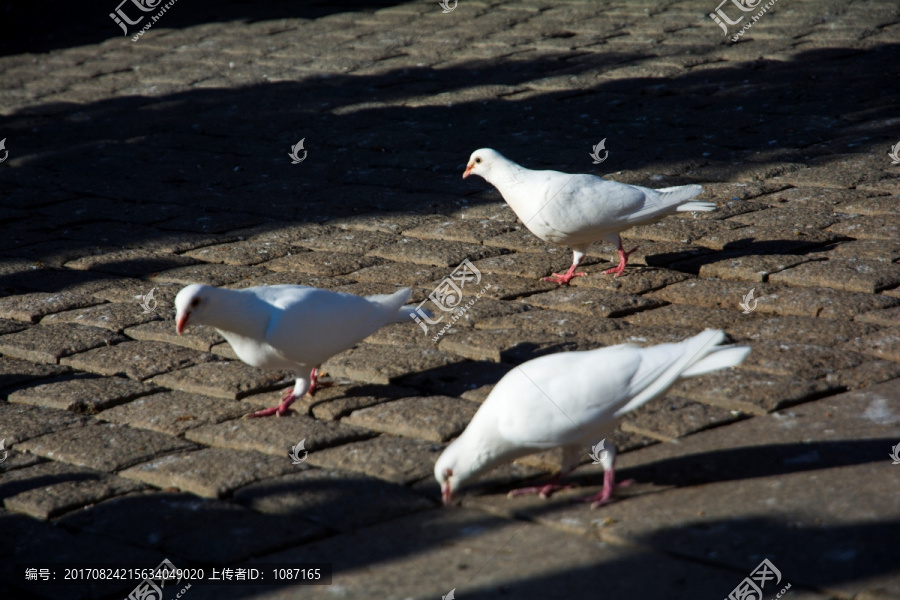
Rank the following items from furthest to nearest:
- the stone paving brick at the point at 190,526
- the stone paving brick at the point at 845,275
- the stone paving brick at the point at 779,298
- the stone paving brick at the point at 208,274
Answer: the stone paving brick at the point at 208,274
the stone paving brick at the point at 845,275
the stone paving brick at the point at 779,298
the stone paving brick at the point at 190,526

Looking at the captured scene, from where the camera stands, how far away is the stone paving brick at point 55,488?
3.03 metres

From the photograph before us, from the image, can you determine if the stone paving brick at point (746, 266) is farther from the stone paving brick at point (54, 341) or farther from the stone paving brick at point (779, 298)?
the stone paving brick at point (54, 341)

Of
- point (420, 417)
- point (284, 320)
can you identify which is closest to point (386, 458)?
point (420, 417)

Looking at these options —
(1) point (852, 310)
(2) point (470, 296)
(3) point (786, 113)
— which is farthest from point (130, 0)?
(1) point (852, 310)

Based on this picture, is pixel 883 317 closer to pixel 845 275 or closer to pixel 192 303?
pixel 845 275

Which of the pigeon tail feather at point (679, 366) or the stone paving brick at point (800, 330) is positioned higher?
the pigeon tail feather at point (679, 366)

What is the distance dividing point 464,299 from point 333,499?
183cm

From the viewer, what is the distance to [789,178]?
5.80 meters

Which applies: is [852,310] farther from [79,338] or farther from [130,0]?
[130,0]

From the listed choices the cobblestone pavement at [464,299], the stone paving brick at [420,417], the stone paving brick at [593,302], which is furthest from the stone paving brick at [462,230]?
the stone paving brick at [420,417]

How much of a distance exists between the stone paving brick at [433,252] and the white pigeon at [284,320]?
4.62 ft

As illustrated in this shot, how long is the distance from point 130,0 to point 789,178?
1132cm

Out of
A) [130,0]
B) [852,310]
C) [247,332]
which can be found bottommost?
[852,310]

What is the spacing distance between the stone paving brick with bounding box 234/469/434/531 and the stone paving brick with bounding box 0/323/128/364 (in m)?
1.73
